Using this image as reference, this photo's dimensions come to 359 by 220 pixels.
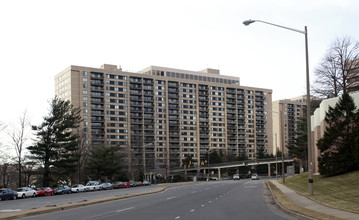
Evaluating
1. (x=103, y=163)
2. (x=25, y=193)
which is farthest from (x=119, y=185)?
(x=25, y=193)

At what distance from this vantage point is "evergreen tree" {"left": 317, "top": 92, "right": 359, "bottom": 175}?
135 ft

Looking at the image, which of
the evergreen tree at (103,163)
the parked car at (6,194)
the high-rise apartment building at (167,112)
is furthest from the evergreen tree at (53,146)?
the high-rise apartment building at (167,112)

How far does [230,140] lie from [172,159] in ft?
106

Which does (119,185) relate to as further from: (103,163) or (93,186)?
(93,186)

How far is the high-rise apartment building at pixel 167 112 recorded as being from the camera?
469 ft

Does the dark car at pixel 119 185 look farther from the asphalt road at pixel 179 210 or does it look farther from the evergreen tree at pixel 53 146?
the asphalt road at pixel 179 210

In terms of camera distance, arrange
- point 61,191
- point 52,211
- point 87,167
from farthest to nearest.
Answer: point 87,167, point 61,191, point 52,211

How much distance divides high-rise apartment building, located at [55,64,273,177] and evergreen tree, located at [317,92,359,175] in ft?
269

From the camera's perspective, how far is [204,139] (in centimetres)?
17175

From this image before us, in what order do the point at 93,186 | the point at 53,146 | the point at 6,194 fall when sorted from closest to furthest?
the point at 6,194 < the point at 93,186 < the point at 53,146

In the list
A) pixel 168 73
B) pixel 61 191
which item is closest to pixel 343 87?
pixel 61 191

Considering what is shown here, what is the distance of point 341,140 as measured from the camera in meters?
42.8

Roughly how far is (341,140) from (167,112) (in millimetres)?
122273

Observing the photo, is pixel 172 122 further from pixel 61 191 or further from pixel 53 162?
pixel 61 191
